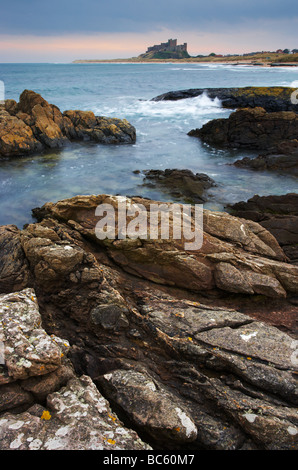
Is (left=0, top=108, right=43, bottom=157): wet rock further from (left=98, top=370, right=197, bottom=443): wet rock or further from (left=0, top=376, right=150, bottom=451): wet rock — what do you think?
(left=0, top=376, right=150, bottom=451): wet rock

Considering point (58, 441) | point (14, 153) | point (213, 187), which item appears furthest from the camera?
point (14, 153)

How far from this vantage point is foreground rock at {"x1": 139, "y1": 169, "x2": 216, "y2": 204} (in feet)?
53.5

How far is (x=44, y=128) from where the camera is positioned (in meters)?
26.1

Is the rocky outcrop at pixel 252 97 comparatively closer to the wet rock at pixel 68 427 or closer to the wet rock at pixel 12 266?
the wet rock at pixel 12 266

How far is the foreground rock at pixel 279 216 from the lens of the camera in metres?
10.5

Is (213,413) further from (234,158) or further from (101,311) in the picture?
(234,158)

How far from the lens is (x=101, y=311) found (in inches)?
230

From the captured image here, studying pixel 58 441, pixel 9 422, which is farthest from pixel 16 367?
pixel 58 441

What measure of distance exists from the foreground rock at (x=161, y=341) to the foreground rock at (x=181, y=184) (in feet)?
25.6

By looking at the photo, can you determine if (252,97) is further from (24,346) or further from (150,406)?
(24,346)

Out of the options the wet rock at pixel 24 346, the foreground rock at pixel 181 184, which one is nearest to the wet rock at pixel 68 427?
the wet rock at pixel 24 346

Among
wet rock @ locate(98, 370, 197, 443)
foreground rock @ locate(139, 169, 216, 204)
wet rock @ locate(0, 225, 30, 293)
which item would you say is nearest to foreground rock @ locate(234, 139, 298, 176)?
foreground rock @ locate(139, 169, 216, 204)

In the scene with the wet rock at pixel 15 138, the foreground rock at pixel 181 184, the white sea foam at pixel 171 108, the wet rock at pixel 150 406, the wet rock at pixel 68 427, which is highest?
the white sea foam at pixel 171 108
